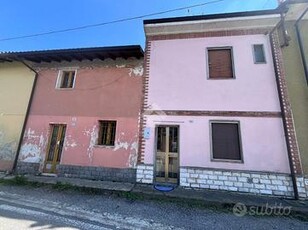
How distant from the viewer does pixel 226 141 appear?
21.5ft

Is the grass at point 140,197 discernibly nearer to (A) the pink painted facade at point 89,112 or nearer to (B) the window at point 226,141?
(A) the pink painted facade at point 89,112

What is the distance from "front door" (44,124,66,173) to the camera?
777 cm

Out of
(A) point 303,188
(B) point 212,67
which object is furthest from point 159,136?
(A) point 303,188

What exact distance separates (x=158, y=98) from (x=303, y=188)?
232 inches

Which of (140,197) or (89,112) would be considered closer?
(140,197)

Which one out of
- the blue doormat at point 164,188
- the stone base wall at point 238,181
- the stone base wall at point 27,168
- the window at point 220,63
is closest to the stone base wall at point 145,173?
the blue doormat at point 164,188

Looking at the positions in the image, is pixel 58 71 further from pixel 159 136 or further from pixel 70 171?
pixel 159 136

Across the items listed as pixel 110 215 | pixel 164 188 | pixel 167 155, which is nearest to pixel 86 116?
pixel 167 155

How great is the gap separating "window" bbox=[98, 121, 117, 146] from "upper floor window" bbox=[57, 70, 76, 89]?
2718 millimetres

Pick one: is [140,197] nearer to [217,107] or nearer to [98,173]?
[98,173]

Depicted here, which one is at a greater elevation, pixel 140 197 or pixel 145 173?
pixel 145 173

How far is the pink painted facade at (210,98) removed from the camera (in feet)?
20.4

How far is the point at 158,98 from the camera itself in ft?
23.9

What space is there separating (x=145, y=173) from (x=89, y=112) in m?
3.72
